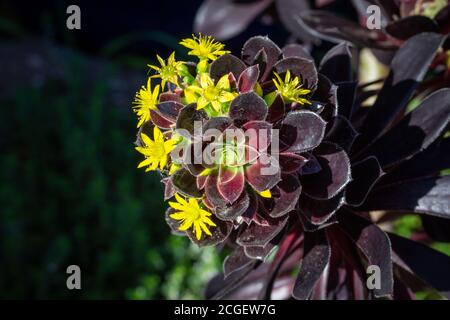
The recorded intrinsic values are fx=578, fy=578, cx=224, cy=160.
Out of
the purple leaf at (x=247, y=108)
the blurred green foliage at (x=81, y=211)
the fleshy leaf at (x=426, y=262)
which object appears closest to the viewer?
the purple leaf at (x=247, y=108)

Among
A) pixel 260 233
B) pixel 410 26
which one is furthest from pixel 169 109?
pixel 410 26

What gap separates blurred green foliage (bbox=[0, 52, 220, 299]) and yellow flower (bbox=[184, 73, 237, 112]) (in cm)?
151

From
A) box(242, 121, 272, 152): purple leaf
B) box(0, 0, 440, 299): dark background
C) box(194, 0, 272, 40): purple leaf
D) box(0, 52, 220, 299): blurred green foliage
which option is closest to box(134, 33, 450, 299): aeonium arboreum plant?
box(242, 121, 272, 152): purple leaf

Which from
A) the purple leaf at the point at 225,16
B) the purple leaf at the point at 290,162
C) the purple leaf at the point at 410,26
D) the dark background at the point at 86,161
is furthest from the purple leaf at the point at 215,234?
the dark background at the point at 86,161

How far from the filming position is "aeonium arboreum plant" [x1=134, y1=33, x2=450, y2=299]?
854 mm

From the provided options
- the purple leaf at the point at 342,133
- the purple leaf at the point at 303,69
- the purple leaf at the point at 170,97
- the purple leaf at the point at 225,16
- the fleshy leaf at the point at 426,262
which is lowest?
the fleshy leaf at the point at 426,262

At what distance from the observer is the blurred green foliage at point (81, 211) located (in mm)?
2318

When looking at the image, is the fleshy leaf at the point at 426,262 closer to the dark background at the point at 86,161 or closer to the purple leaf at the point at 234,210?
the purple leaf at the point at 234,210

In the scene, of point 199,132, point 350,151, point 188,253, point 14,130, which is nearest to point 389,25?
point 350,151

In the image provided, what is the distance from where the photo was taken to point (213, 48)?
0.92 meters

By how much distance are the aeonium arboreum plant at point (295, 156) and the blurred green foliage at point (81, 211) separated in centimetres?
135

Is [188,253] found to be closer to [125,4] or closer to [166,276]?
[166,276]

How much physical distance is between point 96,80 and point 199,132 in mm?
2821
